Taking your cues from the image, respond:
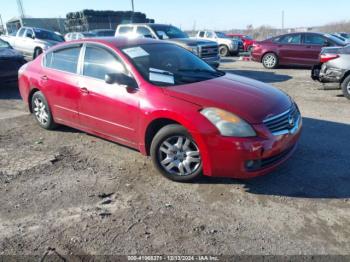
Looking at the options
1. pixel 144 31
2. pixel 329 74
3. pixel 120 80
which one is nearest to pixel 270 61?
pixel 144 31

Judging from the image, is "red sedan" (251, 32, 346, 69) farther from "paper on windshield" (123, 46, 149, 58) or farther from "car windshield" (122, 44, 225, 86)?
"paper on windshield" (123, 46, 149, 58)

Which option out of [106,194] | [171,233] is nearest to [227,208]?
[171,233]

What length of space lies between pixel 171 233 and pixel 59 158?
7.90 feet

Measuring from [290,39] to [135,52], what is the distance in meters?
11.0

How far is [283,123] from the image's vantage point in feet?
12.1

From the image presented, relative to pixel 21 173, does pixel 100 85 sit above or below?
above

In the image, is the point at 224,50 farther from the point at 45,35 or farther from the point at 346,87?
the point at 346,87

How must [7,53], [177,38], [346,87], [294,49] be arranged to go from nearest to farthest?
[346,87]
[7,53]
[177,38]
[294,49]

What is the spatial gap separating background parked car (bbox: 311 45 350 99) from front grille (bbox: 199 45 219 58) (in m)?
4.42

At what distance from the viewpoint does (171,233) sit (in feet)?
9.73

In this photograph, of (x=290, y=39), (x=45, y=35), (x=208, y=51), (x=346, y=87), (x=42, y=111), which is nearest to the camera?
(x=42, y=111)

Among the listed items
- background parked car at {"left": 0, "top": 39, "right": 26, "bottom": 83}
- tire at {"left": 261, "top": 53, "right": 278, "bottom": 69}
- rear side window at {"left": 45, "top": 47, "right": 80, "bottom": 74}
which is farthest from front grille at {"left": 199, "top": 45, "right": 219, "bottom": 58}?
rear side window at {"left": 45, "top": 47, "right": 80, "bottom": 74}

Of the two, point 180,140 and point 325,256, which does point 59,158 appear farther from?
point 325,256

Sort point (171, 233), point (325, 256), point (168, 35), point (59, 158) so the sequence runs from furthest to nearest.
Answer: point (168, 35)
point (59, 158)
point (171, 233)
point (325, 256)
